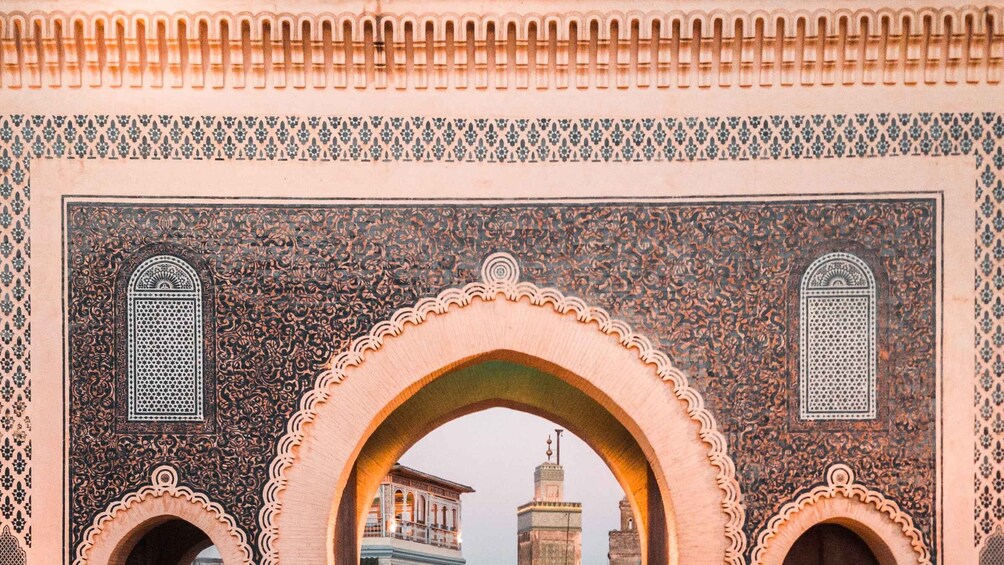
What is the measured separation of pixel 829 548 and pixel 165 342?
3093mm

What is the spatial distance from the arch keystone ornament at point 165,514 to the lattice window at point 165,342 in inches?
10.7

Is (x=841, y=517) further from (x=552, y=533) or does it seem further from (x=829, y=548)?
(x=552, y=533)

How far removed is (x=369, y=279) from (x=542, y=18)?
4.45 ft

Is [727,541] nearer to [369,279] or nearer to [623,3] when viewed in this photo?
[369,279]

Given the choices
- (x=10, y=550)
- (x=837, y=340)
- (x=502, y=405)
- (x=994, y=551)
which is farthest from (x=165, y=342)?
(x=994, y=551)

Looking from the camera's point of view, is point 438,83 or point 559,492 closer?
point 438,83

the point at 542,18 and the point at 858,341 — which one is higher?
the point at 542,18

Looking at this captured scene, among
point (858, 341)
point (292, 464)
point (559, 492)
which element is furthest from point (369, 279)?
point (559, 492)

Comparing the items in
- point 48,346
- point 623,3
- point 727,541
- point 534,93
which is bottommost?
point 727,541

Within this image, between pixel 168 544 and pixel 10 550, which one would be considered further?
pixel 168 544

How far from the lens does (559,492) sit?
19.3 metres

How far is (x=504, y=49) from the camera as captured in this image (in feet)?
19.0

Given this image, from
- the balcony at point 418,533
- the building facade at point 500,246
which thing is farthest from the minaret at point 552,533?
the building facade at point 500,246

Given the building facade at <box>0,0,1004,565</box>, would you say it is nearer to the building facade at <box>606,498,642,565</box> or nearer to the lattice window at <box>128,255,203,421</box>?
the lattice window at <box>128,255,203,421</box>
